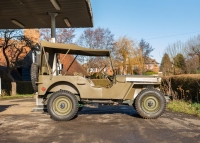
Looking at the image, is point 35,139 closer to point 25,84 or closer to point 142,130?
point 142,130

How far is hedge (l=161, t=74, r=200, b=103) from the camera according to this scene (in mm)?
11223

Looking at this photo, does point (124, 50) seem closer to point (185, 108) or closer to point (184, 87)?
point (184, 87)

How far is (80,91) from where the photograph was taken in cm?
830

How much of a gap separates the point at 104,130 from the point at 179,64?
19268mm

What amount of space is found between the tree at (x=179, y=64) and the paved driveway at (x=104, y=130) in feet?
47.9

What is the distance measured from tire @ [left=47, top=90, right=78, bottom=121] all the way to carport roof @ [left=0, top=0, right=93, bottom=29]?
407cm

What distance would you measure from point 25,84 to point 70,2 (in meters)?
15.8

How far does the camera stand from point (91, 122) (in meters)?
7.79

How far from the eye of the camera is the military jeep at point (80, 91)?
26.8ft

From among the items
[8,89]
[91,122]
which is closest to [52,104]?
[91,122]

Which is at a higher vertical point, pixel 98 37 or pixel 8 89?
pixel 98 37

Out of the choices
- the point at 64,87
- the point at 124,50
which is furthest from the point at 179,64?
the point at 64,87

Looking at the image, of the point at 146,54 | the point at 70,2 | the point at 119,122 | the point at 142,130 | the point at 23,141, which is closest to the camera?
the point at 23,141

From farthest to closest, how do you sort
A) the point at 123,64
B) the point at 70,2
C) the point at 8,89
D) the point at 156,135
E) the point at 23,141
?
the point at 123,64 < the point at 8,89 < the point at 70,2 < the point at 156,135 < the point at 23,141
